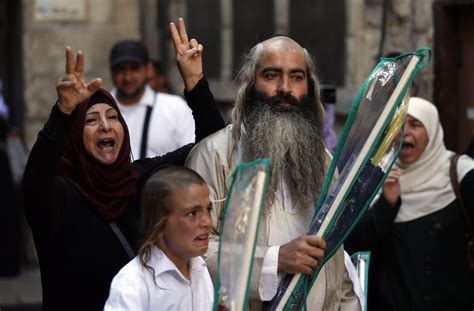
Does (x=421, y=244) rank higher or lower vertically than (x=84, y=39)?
lower

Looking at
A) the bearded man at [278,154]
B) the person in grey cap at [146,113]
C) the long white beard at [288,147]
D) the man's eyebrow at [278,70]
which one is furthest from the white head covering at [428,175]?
the person in grey cap at [146,113]

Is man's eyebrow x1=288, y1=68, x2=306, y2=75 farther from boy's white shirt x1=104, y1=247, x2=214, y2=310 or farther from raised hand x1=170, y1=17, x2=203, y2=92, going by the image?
boy's white shirt x1=104, y1=247, x2=214, y2=310

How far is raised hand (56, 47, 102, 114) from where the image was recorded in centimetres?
464

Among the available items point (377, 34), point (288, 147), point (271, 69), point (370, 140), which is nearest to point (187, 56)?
point (271, 69)

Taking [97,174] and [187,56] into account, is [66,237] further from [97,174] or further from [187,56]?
[187,56]

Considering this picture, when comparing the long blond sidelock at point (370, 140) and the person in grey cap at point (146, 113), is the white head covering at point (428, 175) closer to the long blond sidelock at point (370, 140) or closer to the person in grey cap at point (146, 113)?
the person in grey cap at point (146, 113)

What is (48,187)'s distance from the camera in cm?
479

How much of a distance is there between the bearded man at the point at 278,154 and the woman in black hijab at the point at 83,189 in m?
0.26

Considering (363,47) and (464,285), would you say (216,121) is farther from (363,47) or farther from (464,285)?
(363,47)

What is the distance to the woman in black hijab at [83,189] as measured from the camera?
187 inches

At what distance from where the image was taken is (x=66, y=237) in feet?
16.3

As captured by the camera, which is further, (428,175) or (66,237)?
(428,175)

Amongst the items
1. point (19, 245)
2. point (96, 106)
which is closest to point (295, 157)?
point (96, 106)

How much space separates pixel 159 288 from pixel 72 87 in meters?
0.80
